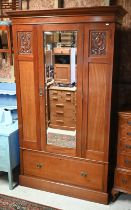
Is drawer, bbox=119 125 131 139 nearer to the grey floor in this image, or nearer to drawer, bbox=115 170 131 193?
drawer, bbox=115 170 131 193

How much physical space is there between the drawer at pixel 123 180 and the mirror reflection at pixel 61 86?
0.57m

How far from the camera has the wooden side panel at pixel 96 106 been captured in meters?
2.36

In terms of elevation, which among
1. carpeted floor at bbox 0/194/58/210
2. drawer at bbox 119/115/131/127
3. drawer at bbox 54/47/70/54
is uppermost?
drawer at bbox 54/47/70/54

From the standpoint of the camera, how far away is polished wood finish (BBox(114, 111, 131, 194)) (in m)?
2.45

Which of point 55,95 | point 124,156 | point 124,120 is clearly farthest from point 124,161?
point 55,95

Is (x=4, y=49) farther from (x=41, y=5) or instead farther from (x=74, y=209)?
(x=74, y=209)

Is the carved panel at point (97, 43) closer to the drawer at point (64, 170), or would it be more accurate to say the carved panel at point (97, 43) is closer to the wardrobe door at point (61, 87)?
the wardrobe door at point (61, 87)

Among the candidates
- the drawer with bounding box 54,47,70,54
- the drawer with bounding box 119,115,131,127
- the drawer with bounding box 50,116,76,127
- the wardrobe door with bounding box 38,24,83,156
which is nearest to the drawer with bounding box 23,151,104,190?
the wardrobe door with bounding box 38,24,83,156

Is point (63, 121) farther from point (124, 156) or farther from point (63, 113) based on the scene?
point (124, 156)

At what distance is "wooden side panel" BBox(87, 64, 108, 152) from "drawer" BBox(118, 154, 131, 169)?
0.73 ft

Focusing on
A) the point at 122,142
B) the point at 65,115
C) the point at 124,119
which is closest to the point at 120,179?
the point at 122,142

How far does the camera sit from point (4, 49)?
10.1 feet

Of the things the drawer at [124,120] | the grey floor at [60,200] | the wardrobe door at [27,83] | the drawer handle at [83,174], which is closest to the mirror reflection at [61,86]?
the wardrobe door at [27,83]

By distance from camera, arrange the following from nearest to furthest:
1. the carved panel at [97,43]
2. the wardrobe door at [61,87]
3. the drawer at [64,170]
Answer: the carved panel at [97,43], the wardrobe door at [61,87], the drawer at [64,170]
